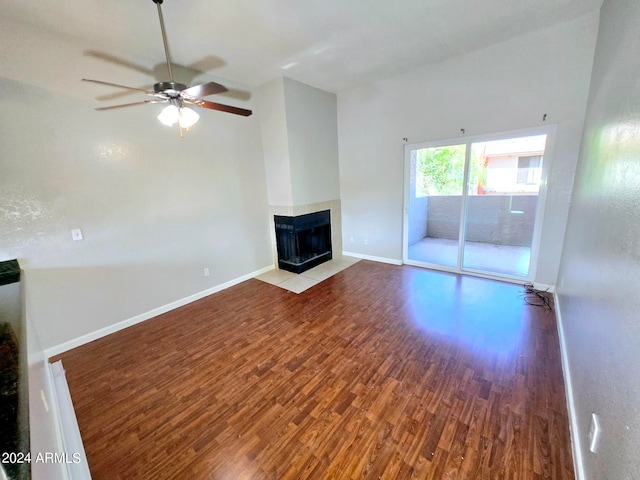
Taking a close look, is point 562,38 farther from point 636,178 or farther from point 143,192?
point 143,192

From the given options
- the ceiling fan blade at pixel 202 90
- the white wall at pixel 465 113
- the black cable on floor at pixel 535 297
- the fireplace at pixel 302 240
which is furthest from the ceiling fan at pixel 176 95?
the black cable on floor at pixel 535 297

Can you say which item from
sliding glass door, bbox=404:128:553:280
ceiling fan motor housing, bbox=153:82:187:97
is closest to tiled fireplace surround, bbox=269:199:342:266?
sliding glass door, bbox=404:128:553:280

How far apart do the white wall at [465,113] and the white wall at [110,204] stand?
2.01 m

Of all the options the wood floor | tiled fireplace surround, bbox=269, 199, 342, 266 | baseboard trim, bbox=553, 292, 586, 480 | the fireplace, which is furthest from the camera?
the fireplace

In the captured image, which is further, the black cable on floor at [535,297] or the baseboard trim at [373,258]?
the baseboard trim at [373,258]

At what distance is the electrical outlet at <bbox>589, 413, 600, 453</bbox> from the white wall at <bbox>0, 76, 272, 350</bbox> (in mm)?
3897

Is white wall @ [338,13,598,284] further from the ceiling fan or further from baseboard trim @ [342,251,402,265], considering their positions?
the ceiling fan

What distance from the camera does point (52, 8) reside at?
2.06m

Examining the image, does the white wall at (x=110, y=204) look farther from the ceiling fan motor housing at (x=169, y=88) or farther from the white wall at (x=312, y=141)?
the ceiling fan motor housing at (x=169, y=88)

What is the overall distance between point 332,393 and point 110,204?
118 inches

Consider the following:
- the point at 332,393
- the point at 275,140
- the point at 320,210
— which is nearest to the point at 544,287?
the point at 332,393

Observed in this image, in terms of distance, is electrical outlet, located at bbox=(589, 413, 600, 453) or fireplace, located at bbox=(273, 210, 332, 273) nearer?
electrical outlet, located at bbox=(589, 413, 600, 453)

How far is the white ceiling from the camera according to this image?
221 centimetres

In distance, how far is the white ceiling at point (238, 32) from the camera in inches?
86.9
